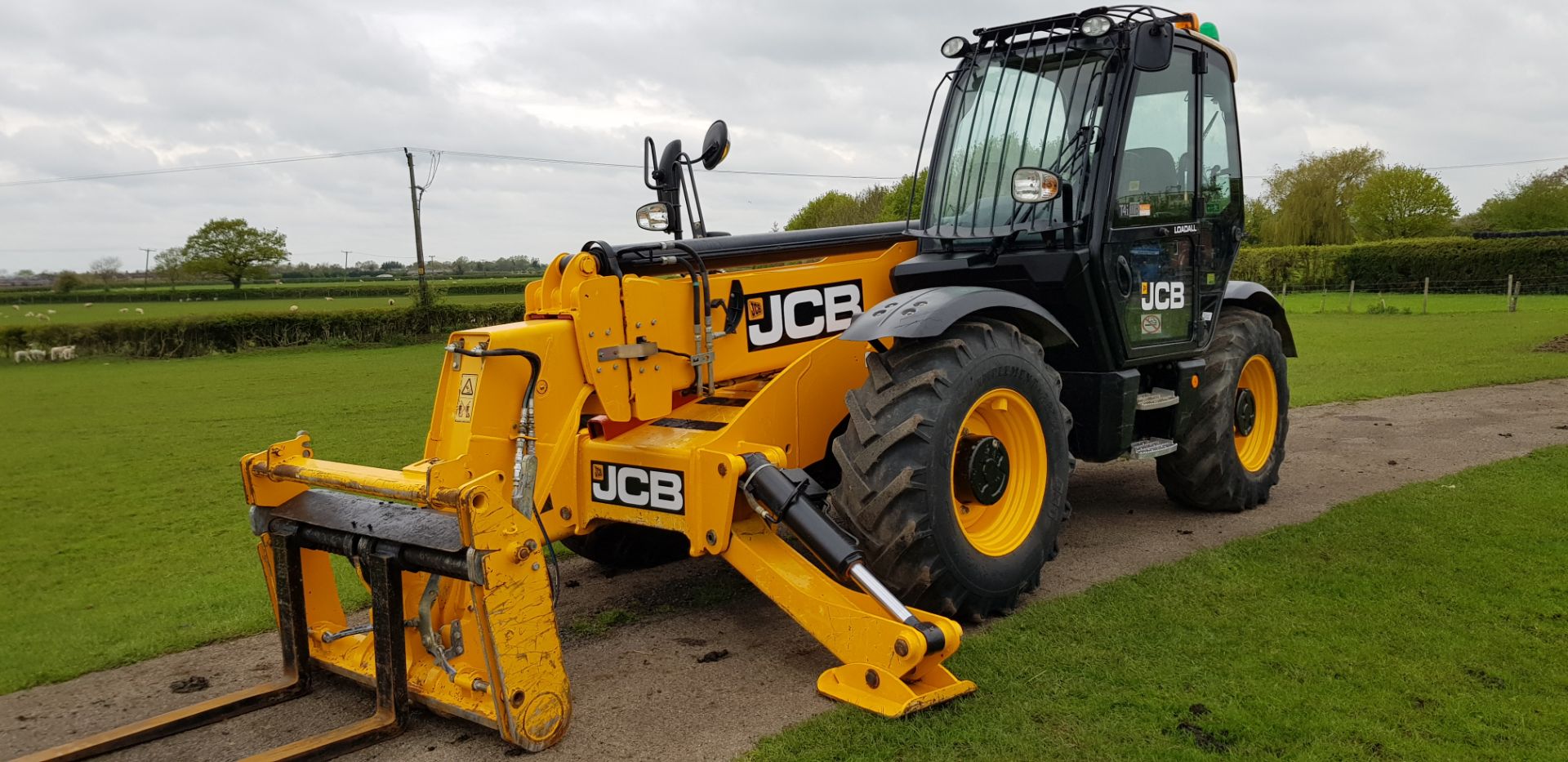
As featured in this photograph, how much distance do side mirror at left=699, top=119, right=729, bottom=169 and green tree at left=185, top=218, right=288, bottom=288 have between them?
52934 mm

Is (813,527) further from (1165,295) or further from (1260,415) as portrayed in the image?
(1260,415)

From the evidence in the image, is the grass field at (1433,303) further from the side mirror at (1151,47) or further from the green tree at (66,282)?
the green tree at (66,282)

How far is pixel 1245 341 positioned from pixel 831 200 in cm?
5033

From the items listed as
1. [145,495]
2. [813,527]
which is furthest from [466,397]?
[145,495]

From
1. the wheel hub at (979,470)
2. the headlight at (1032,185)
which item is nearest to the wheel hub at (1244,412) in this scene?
the headlight at (1032,185)

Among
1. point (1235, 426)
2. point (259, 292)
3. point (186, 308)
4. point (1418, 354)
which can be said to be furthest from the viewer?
point (259, 292)

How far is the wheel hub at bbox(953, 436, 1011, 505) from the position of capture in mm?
5074

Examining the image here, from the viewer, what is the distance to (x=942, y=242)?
6.21m

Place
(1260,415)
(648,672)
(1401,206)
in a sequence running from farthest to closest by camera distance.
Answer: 1. (1401,206)
2. (1260,415)
3. (648,672)

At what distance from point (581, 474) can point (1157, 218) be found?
12.3 ft

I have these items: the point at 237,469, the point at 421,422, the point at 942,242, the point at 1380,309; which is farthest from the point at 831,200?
the point at 942,242

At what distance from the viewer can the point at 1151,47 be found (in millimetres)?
5789

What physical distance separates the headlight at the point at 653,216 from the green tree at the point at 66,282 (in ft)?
116

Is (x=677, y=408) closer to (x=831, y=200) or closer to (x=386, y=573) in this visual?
(x=386, y=573)
